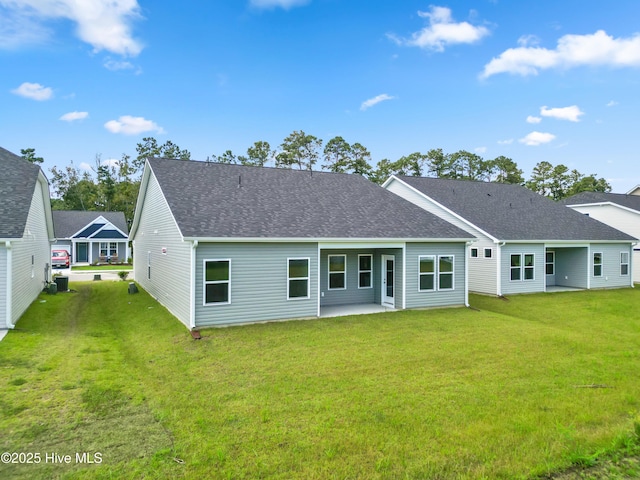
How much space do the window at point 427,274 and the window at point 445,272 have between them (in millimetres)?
269

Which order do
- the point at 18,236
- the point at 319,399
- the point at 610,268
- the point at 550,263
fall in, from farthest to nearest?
the point at 550,263 → the point at 610,268 → the point at 18,236 → the point at 319,399

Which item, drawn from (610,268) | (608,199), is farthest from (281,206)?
(608,199)

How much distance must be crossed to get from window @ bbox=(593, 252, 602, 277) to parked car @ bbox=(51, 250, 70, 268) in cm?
3541

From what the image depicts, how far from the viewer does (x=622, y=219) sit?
921 inches

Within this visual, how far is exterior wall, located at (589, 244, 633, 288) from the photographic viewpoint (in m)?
19.8

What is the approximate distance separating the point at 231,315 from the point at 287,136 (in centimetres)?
3491

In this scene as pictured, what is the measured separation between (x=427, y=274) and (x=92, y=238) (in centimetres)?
3132

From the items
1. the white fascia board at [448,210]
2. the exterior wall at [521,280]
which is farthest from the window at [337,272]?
the exterior wall at [521,280]

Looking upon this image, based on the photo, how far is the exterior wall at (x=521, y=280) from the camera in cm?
1725

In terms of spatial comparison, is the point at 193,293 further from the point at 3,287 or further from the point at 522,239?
the point at 522,239

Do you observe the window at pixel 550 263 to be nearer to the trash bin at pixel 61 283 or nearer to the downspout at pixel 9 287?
the downspout at pixel 9 287

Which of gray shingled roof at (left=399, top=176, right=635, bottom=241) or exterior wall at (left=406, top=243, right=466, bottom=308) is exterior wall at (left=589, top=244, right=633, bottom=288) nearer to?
gray shingled roof at (left=399, top=176, right=635, bottom=241)

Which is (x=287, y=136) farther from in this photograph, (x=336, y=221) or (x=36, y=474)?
(x=36, y=474)

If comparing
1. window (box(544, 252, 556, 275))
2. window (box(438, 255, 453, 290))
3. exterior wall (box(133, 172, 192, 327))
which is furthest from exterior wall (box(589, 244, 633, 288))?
exterior wall (box(133, 172, 192, 327))
